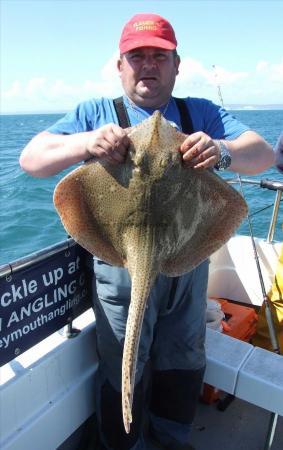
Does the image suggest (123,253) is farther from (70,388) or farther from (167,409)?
(167,409)

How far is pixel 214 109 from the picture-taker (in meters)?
2.69

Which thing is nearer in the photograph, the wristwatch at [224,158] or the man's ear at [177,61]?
the wristwatch at [224,158]

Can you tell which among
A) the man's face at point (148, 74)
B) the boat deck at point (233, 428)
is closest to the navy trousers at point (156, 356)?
the boat deck at point (233, 428)

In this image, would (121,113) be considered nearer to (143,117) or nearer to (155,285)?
(143,117)

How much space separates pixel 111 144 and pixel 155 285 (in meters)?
1.02

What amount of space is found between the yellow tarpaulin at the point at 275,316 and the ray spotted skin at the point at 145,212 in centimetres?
180

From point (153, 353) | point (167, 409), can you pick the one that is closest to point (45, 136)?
point (153, 353)

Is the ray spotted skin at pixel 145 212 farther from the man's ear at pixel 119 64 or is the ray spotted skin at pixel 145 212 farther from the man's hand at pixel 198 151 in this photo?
the man's ear at pixel 119 64

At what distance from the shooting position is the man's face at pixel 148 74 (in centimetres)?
240

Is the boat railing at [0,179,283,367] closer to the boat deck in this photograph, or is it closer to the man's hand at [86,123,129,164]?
the man's hand at [86,123,129,164]

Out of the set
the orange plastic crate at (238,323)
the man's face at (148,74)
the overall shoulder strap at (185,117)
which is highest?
the man's face at (148,74)

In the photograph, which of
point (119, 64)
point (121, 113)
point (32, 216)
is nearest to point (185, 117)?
point (121, 113)

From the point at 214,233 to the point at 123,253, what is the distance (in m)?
0.47

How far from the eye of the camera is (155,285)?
2.50 m
